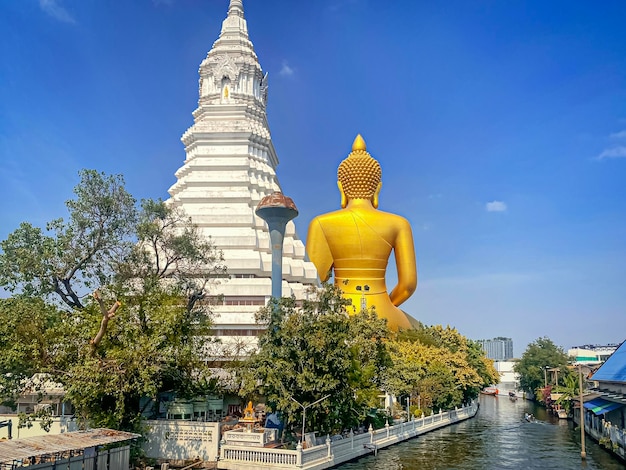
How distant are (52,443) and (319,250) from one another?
32.5 meters

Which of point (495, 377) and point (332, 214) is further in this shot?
point (495, 377)

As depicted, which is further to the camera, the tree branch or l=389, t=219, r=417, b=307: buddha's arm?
l=389, t=219, r=417, b=307: buddha's arm

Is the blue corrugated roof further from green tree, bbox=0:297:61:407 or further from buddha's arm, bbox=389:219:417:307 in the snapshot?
green tree, bbox=0:297:61:407

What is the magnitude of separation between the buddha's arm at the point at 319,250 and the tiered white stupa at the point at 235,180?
16.3ft

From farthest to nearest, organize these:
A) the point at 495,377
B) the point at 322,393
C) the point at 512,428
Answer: the point at 495,377 → the point at 512,428 → the point at 322,393

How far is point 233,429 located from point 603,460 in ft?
54.4

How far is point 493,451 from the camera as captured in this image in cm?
2931

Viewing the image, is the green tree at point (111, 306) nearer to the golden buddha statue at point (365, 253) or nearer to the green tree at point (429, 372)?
the green tree at point (429, 372)

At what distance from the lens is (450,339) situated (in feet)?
169

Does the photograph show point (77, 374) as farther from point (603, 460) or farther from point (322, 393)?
point (603, 460)

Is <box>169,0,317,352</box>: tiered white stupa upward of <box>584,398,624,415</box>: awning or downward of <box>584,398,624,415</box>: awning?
upward

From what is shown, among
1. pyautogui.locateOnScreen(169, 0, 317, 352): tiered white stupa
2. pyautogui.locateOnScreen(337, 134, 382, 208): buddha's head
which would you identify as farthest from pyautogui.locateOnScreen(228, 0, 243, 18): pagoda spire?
pyautogui.locateOnScreen(337, 134, 382, 208): buddha's head

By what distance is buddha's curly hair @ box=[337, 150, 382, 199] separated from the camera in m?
49.4

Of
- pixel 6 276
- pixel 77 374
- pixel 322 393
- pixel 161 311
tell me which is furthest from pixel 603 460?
pixel 6 276
